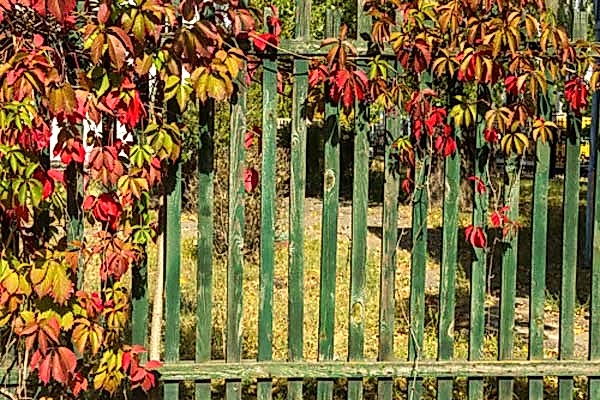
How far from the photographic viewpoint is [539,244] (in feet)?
13.3

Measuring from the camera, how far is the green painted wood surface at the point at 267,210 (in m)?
3.85

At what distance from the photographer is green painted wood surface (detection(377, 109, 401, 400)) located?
12.9 ft

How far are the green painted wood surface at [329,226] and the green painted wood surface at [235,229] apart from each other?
0.36 m

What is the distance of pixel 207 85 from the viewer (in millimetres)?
3412

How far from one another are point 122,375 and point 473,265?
5.31 feet

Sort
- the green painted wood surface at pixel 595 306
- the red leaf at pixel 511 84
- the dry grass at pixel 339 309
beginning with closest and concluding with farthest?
the red leaf at pixel 511 84 < the green painted wood surface at pixel 595 306 < the dry grass at pixel 339 309

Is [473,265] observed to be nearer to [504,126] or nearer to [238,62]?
[504,126]

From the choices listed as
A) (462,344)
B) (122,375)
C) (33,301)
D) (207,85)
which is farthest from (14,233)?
(462,344)

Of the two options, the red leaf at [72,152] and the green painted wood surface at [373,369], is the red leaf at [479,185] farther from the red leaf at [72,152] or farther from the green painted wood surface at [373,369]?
the red leaf at [72,152]

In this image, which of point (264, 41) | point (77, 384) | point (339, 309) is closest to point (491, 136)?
point (264, 41)

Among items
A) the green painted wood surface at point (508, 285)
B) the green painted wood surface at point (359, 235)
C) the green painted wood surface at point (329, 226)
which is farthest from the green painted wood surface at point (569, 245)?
the green painted wood surface at point (329, 226)

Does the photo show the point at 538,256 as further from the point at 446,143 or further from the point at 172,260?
the point at 172,260

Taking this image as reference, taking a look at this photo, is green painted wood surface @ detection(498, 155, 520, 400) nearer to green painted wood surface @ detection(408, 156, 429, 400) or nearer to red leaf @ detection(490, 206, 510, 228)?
red leaf @ detection(490, 206, 510, 228)

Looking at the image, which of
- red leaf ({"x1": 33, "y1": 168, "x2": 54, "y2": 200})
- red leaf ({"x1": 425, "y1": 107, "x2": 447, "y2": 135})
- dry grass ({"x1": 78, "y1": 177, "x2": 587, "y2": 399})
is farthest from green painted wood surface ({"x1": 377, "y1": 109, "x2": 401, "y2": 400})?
red leaf ({"x1": 33, "y1": 168, "x2": 54, "y2": 200})
